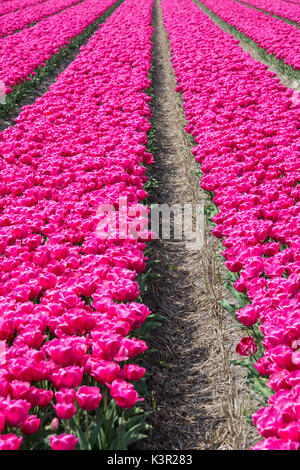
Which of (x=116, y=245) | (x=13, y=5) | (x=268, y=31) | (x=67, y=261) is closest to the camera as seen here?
(x=67, y=261)

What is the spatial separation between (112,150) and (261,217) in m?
2.82

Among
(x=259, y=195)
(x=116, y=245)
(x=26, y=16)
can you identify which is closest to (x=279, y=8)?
(x=26, y=16)

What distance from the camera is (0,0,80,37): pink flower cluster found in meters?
19.5

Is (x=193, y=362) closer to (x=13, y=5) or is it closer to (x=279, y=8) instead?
(x=279, y=8)

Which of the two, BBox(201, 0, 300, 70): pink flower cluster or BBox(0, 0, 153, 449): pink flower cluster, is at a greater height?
BBox(201, 0, 300, 70): pink flower cluster

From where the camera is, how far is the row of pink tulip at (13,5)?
1010 inches

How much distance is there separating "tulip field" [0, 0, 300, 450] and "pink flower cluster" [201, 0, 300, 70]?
7.51 feet

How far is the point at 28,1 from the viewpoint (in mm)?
29781

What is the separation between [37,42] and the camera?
15797 mm

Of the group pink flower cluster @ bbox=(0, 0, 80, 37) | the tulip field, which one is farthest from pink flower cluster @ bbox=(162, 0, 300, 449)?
pink flower cluster @ bbox=(0, 0, 80, 37)

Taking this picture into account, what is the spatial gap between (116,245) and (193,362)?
4.15 ft

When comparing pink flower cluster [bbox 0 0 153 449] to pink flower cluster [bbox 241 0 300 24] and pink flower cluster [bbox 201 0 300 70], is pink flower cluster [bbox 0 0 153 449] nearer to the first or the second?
pink flower cluster [bbox 201 0 300 70]

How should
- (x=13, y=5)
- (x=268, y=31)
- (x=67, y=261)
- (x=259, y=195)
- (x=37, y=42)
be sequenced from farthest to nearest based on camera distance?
(x=13, y=5) → (x=268, y=31) → (x=37, y=42) → (x=259, y=195) → (x=67, y=261)

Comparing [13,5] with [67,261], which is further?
[13,5]
